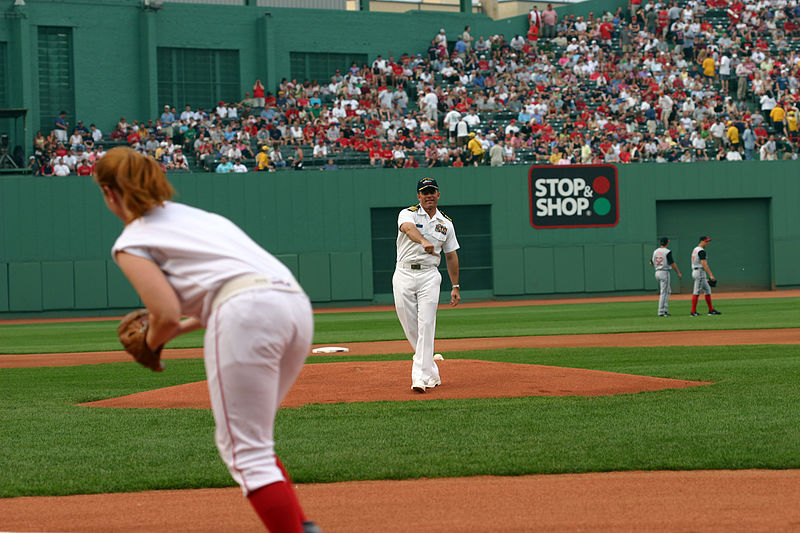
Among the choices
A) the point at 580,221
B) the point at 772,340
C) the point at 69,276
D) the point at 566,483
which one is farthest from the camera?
the point at 580,221

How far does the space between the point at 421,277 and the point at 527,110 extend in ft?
90.2

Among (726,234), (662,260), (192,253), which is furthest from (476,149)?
(192,253)

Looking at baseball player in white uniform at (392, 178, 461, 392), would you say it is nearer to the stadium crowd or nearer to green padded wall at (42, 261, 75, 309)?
the stadium crowd

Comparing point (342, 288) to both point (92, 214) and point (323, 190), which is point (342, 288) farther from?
point (92, 214)

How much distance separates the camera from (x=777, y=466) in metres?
6.68

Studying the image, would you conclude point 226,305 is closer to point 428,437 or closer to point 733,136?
point 428,437

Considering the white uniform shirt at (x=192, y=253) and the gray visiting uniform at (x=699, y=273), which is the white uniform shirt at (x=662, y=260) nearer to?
the gray visiting uniform at (x=699, y=273)

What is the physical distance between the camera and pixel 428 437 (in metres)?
7.98

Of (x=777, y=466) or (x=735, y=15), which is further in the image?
(x=735, y=15)

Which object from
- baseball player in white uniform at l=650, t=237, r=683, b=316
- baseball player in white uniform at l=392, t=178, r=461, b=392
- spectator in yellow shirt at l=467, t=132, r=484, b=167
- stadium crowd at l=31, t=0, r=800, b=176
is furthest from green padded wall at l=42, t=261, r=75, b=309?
baseball player in white uniform at l=392, t=178, r=461, b=392

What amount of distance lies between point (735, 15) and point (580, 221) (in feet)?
41.6

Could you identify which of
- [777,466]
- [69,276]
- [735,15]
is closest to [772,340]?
[777,466]

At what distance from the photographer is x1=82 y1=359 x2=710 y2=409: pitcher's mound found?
10391mm

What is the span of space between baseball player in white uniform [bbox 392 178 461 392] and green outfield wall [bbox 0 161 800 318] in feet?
77.3
